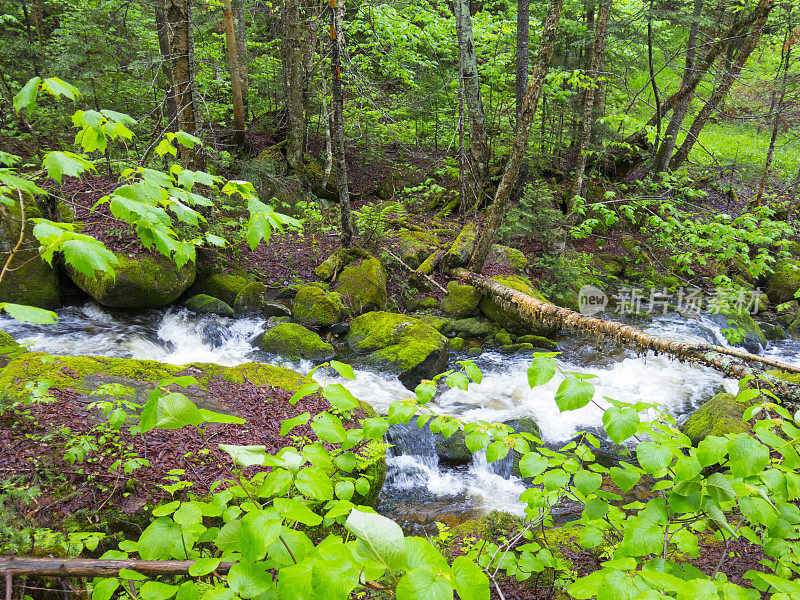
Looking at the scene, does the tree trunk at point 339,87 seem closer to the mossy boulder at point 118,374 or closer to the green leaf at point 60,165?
the mossy boulder at point 118,374

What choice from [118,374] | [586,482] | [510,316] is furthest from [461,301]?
[586,482]

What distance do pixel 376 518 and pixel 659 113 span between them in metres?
14.7

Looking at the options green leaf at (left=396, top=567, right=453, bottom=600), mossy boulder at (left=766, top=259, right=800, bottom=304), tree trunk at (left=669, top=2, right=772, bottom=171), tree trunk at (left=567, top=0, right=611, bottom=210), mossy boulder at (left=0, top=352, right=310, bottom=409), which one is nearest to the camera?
green leaf at (left=396, top=567, right=453, bottom=600)

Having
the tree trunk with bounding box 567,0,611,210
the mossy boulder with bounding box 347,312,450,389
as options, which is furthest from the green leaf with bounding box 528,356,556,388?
the tree trunk with bounding box 567,0,611,210

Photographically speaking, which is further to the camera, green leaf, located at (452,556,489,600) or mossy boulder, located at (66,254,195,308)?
mossy boulder, located at (66,254,195,308)

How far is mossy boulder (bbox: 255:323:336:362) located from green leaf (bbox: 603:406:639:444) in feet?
20.1

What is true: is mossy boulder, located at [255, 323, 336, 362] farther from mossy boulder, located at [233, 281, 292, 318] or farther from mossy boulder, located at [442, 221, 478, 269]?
mossy boulder, located at [442, 221, 478, 269]

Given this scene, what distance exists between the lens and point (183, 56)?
22.9 feet

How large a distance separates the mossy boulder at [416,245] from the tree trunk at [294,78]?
4320 mm

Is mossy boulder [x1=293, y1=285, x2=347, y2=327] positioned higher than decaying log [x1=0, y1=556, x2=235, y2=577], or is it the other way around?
decaying log [x1=0, y1=556, x2=235, y2=577]

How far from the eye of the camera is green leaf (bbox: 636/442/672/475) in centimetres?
147

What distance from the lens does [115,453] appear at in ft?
9.93

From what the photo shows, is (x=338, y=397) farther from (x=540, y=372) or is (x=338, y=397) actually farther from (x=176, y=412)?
(x=540, y=372)

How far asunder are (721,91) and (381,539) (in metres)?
14.4
